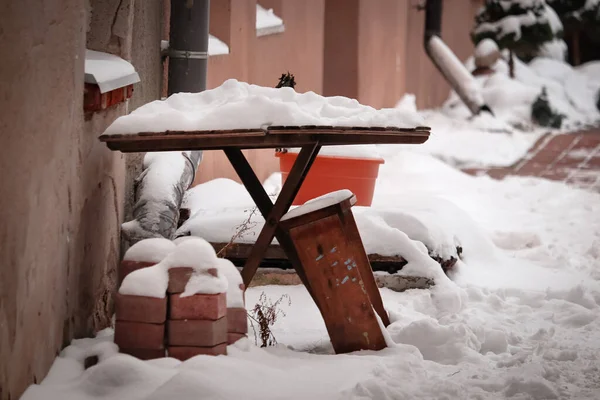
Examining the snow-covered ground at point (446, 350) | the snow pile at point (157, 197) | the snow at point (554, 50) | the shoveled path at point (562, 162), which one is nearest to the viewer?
the snow-covered ground at point (446, 350)

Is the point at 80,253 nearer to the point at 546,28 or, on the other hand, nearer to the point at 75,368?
the point at 75,368

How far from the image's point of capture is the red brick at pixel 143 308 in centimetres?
316

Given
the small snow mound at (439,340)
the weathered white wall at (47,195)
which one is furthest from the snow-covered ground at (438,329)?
the weathered white wall at (47,195)

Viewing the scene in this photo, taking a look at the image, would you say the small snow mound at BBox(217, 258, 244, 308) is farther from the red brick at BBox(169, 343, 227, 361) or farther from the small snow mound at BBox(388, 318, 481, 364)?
the small snow mound at BBox(388, 318, 481, 364)

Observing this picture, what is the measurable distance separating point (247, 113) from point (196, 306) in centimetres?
87

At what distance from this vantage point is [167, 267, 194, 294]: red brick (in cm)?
319

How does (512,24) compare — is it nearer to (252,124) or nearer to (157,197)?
(157,197)

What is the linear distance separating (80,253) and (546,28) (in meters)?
14.0

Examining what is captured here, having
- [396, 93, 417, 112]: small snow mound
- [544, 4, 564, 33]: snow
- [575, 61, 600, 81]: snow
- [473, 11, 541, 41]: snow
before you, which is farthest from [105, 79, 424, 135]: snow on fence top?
[575, 61, 600, 81]: snow

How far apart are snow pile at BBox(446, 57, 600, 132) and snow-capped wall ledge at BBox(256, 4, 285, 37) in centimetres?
618

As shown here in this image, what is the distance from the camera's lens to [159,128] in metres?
3.48

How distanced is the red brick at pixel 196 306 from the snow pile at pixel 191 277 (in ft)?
0.07

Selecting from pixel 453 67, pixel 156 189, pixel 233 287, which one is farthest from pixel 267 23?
pixel 453 67

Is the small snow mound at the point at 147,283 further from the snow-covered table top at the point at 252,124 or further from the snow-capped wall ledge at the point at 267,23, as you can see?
the snow-capped wall ledge at the point at 267,23
